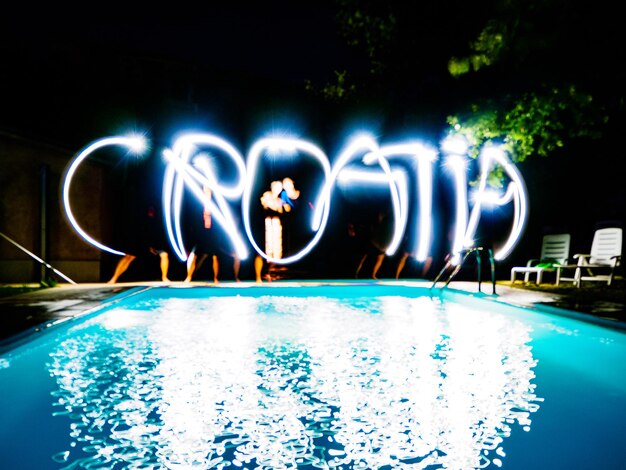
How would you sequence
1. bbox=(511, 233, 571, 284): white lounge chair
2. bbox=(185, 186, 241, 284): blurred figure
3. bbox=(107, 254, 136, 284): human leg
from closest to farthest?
bbox=(511, 233, 571, 284): white lounge chair → bbox=(107, 254, 136, 284): human leg → bbox=(185, 186, 241, 284): blurred figure

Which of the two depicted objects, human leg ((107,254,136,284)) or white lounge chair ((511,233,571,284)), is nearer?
white lounge chair ((511,233,571,284))

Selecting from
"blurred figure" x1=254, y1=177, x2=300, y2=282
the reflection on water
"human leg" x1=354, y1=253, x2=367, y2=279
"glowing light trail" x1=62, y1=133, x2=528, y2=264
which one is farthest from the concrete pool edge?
"human leg" x1=354, y1=253, x2=367, y2=279

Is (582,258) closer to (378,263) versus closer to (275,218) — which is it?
(378,263)

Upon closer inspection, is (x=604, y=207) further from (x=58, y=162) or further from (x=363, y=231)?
(x=58, y=162)

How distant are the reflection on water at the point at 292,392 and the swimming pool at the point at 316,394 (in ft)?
0.05

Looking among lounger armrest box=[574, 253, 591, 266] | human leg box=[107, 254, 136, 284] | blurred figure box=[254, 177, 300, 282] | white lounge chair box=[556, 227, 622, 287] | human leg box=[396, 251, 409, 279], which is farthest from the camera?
human leg box=[396, 251, 409, 279]

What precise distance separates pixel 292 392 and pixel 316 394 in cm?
19

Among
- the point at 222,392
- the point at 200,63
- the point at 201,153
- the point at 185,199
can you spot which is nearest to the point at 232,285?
the point at 185,199

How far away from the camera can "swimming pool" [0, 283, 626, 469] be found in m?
3.04

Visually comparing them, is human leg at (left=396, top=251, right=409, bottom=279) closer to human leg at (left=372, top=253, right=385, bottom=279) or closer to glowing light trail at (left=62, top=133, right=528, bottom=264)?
human leg at (left=372, top=253, right=385, bottom=279)

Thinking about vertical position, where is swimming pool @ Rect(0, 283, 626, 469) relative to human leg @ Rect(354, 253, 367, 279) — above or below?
below

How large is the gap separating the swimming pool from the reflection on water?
1 centimetres

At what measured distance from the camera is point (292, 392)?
165 inches

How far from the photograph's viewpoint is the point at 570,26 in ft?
29.3
